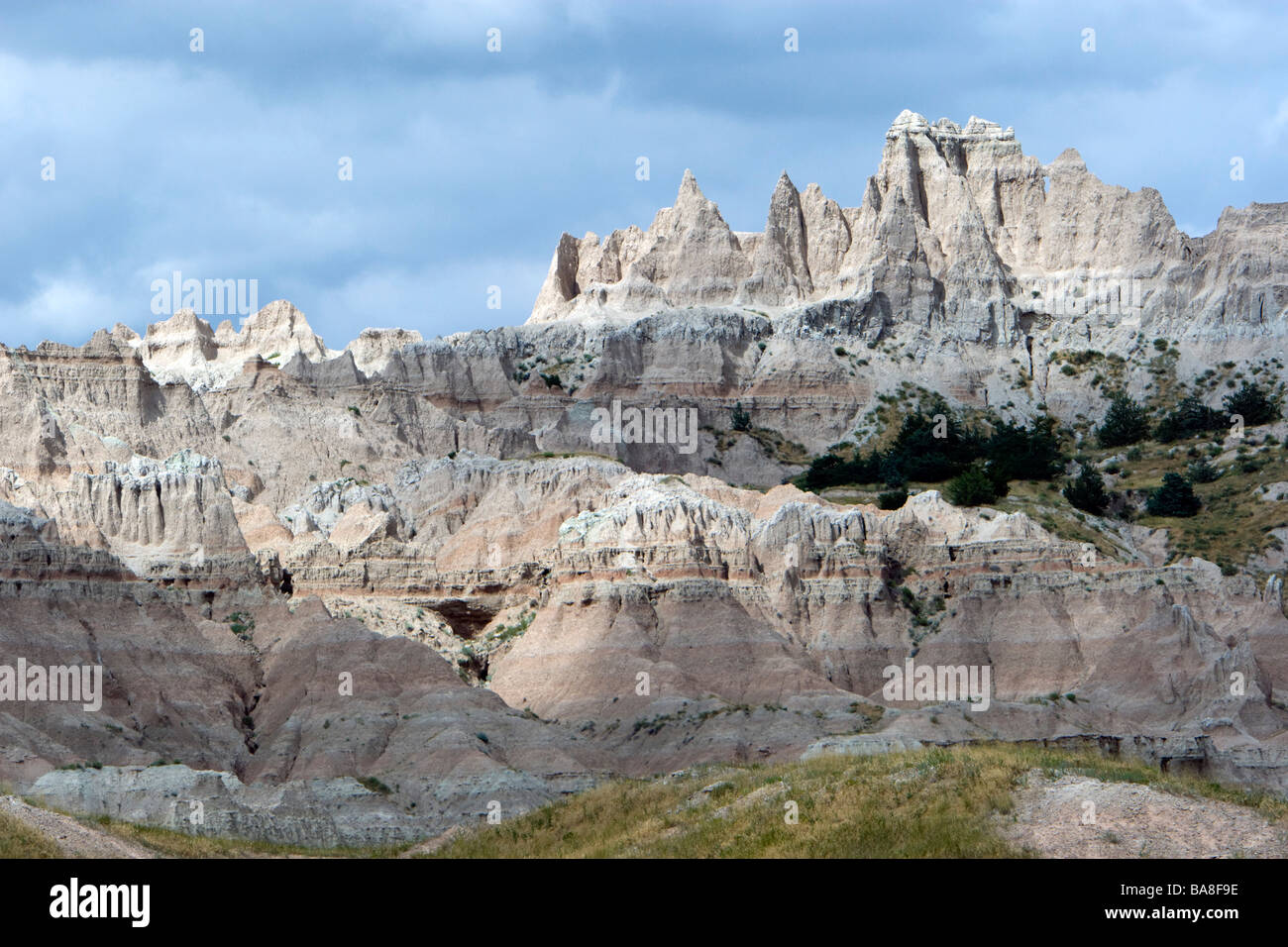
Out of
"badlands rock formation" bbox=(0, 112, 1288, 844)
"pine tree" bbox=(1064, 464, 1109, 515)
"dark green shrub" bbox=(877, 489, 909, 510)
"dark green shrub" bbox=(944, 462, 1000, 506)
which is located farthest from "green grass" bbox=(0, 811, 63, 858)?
"pine tree" bbox=(1064, 464, 1109, 515)

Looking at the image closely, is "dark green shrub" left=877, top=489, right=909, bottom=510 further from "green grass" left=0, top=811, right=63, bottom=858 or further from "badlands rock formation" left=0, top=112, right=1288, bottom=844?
"green grass" left=0, top=811, right=63, bottom=858

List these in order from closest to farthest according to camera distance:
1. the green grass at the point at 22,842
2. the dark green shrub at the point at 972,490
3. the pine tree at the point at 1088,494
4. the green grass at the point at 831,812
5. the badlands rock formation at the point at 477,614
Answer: the green grass at the point at 831,812, the green grass at the point at 22,842, the badlands rock formation at the point at 477,614, the dark green shrub at the point at 972,490, the pine tree at the point at 1088,494

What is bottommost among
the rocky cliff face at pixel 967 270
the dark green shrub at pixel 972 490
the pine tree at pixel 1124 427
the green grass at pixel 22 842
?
the green grass at pixel 22 842

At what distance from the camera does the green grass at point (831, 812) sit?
44.6 metres

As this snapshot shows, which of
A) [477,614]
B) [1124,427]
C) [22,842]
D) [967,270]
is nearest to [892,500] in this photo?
[1124,427]

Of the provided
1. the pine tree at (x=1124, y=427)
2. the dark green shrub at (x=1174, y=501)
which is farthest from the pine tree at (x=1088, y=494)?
the pine tree at (x=1124, y=427)

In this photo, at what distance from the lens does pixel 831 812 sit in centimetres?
4728

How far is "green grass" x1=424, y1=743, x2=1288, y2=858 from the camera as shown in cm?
4462

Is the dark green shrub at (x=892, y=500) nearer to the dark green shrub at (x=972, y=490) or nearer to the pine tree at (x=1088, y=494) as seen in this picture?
the dark green shrub at (x=972, y=490)

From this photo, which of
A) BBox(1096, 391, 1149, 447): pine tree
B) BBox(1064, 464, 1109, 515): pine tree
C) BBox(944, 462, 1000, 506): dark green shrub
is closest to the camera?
BBox(944, 462, 1000, 506): dark green shrub

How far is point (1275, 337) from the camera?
177 metres

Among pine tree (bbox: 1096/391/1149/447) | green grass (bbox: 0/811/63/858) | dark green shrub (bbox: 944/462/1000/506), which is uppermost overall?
pine tree (bbox: 1096/391/1149/447)
